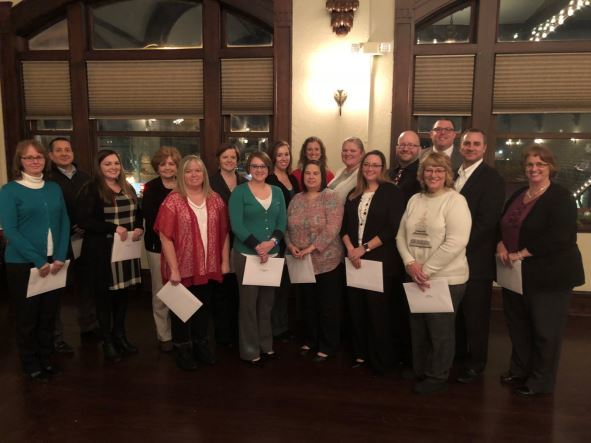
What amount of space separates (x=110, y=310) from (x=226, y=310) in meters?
0.79

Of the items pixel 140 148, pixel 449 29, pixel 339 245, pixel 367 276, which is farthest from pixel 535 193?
pixel 140 148

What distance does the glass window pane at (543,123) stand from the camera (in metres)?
3.90

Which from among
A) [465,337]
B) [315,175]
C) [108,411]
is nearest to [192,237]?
[315,175]

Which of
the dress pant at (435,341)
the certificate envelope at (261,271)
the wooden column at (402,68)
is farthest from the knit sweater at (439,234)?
the wooden column at (402,68)

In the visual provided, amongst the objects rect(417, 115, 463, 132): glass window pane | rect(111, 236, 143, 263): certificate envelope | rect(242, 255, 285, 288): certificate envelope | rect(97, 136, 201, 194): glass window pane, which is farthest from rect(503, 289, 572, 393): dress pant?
rect(97, 136, 201, 194): glass window pane

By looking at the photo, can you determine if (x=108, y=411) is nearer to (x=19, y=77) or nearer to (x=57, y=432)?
(x=57, y=432)

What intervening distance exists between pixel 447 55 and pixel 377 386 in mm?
2996

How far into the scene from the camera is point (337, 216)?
105 inches

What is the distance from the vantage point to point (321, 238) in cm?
268

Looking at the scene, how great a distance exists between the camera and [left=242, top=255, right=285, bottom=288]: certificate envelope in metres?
2.66

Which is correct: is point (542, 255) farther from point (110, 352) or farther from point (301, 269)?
point (110, 352)

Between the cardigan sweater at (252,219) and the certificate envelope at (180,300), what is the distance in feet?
1.39

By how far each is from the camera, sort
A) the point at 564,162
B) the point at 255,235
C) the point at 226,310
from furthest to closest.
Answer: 1. the point at 564,162
2. the point at 226,310
3. the point at 255,235

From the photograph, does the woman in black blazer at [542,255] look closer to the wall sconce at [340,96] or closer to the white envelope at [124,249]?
the wall sconce at [340,96]
